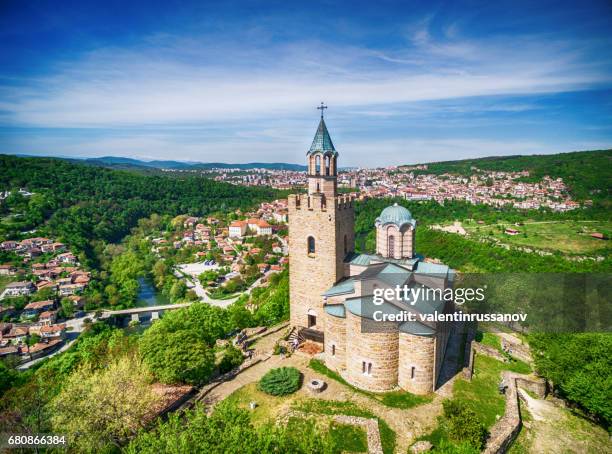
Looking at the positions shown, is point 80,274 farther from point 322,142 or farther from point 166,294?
point 322,142

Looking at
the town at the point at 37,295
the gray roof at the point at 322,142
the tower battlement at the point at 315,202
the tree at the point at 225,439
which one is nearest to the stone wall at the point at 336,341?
the tower battlement at the point at 315,202

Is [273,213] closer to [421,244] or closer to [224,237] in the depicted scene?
[224,237]

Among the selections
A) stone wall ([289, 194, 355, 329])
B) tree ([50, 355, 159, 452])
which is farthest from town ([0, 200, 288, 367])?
stone wall ([289, 194, 355, 329])

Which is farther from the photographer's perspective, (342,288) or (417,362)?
(342,288)

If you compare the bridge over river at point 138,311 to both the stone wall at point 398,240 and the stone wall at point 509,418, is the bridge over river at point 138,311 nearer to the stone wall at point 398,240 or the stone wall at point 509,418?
the stone wall at point 398,240

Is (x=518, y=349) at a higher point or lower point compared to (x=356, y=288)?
lower

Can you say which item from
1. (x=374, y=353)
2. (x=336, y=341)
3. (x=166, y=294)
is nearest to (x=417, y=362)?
(x=374, y=353)
